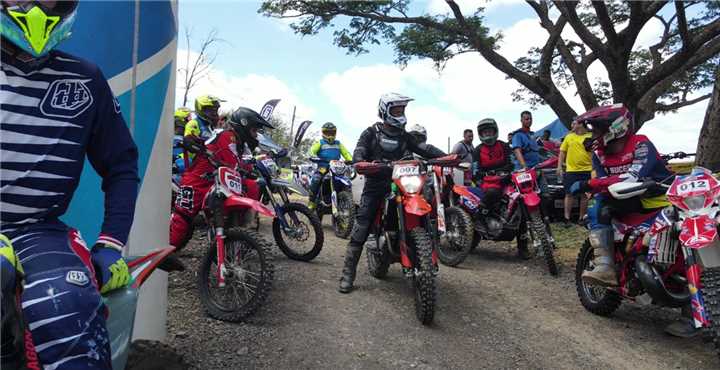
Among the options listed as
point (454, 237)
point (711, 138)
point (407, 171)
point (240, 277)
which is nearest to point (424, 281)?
point (407, 171)

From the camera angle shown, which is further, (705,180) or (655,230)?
(655,230)

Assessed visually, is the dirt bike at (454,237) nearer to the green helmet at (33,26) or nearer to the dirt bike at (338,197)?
the dirt bike at (338,197)

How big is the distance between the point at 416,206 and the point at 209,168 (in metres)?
2.10

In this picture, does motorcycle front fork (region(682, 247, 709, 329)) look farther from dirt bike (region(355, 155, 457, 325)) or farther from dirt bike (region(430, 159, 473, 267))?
dirt bike (region(430, 159, 473, 267))

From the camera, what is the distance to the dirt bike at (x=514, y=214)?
6020 mm

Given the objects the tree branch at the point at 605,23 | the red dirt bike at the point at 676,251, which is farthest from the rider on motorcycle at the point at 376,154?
the tree branch at the point at 605,23

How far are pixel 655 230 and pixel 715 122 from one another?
393 cm

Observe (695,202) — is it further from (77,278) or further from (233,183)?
(77,278)

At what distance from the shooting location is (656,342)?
13.2 ft

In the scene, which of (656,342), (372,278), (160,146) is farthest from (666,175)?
(160,146)

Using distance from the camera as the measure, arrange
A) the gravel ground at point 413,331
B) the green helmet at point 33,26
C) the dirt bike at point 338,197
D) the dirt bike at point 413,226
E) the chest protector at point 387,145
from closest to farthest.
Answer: the green helmet at point 33,26 → the gravel ground at point 413,331 → the dirt bike at point 413,226 → the chest protector at point 387,145 → the dirt bike at point 338,197

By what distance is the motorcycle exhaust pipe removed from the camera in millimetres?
3562

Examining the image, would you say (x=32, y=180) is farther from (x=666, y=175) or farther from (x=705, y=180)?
(x=666, y=175)

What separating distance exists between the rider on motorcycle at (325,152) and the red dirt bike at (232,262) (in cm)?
439
